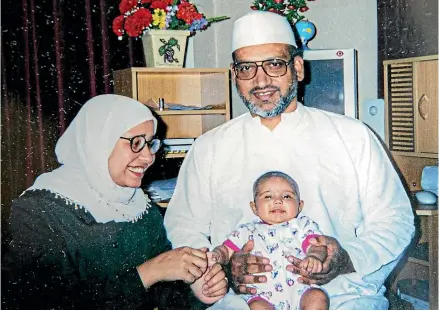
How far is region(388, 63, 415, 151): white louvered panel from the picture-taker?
183 cm

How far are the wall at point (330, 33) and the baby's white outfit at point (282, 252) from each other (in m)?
0.78

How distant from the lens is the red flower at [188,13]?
1.84 m

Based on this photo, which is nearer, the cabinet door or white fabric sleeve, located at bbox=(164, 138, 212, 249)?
white fabric sleeve, located at bbox=(164, 138, 212, 249)

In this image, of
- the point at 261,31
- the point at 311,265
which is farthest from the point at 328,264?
the point at 261,31

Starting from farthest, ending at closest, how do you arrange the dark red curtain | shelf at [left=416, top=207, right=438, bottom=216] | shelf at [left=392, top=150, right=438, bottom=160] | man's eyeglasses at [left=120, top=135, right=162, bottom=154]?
shelf at [left=392, top=150, right=438, bottom=160] → shelf at [left=416, top=207, right=438, bottom=216] → the dark red curtain → man's eyeglasses at [left=120, top=135, right=162, bottom=154]

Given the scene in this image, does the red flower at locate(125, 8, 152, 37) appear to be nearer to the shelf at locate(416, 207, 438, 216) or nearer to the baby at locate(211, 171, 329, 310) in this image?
the baby at locate(211, 171, 329, 310)

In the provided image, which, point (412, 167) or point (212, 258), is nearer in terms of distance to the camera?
point (212, 258)

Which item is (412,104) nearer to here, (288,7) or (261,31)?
(288,7)

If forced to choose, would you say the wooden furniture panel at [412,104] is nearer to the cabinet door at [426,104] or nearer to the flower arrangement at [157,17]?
the cabinet door at [426,104]

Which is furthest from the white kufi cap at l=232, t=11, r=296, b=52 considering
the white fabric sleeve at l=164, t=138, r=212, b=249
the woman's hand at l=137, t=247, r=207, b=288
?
the woman's hand at l=137, t=247, r=207, b=288

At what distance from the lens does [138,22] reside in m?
1.77

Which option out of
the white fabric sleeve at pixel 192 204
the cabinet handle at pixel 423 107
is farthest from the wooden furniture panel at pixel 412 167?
the white fabric sleeve at pixel 192 204

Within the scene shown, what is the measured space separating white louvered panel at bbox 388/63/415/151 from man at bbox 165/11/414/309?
619 millimetres

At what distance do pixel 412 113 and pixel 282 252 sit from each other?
972 mm
